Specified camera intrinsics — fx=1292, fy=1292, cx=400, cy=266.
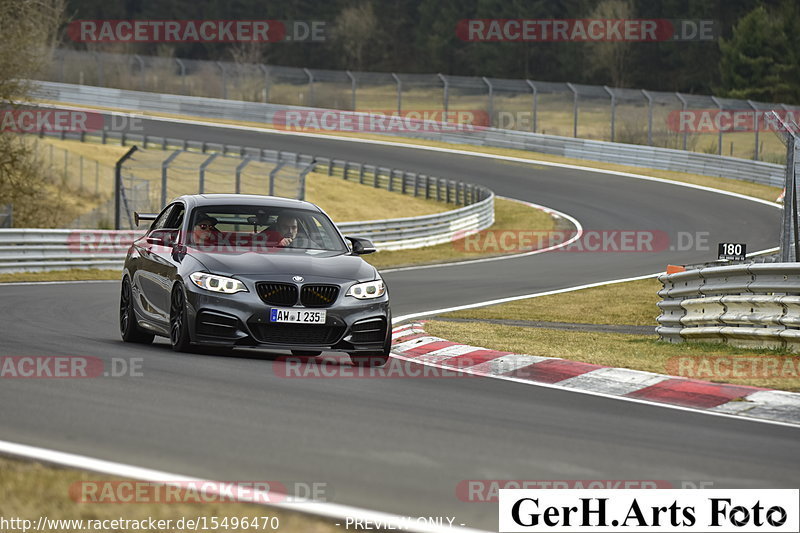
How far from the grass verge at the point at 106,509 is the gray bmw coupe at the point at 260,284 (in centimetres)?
503

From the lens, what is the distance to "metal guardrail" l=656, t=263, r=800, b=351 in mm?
12344

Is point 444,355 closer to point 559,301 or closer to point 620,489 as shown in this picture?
point 620,489

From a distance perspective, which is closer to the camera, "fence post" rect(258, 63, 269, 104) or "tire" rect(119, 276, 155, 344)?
"tire" rect(119, 276, 155, 344)

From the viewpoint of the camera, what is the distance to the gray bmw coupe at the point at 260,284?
1114 cm

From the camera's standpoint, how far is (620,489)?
20.9ft

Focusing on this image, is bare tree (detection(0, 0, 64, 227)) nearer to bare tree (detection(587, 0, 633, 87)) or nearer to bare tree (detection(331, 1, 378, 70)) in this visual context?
bare tree (detection(587, 0, 633, 87))

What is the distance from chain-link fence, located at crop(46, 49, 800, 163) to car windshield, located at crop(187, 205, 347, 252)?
124 ft

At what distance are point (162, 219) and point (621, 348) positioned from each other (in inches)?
198

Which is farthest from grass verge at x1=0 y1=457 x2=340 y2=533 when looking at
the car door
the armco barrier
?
the armco barrier

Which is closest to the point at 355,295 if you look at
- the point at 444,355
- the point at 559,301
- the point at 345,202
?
the point at 444,355
